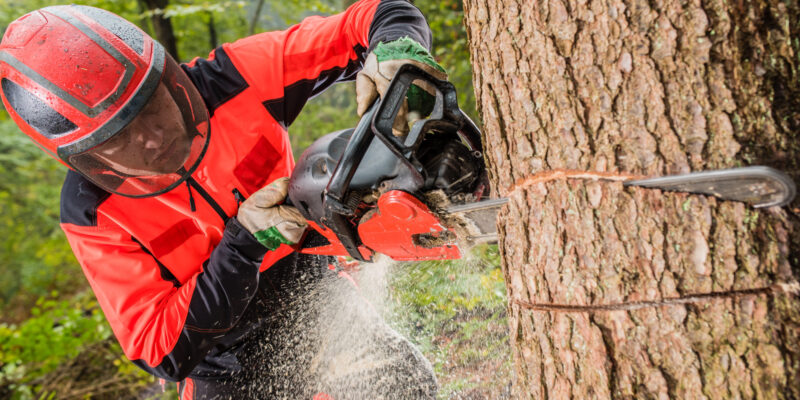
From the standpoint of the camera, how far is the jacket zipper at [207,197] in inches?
83.0

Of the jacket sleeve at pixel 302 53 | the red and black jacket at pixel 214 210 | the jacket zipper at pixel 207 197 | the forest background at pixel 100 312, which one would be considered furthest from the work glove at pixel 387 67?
the forest background at pixel 100 312

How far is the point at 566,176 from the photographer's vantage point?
0.93 meters

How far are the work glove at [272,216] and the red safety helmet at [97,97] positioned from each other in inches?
17.7

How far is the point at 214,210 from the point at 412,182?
4.29 ft

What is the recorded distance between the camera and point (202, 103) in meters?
2.07

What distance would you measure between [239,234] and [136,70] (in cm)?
79

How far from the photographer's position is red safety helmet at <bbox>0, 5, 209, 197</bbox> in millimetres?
1732

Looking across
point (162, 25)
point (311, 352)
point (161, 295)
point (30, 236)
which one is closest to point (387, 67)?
point (161, 295)

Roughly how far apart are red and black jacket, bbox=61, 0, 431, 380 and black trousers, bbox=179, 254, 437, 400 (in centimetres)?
12

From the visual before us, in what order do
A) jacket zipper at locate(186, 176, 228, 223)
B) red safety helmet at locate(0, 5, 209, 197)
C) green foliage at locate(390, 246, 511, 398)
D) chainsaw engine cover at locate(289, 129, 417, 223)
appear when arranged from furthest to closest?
green foliage at locate(390, 246, 511, 398)
jacket zipper at locate(186, 176, 228, 223)
red safety helmet at locate(0, 5, 209, 197)
chainsaw engine cover at locate(289, 129, 417, 223)

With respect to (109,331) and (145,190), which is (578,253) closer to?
(145,190)

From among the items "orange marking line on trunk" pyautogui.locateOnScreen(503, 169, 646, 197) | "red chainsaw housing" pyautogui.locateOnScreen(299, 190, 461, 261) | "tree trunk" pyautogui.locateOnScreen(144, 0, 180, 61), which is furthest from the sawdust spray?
"tree trunk" pyautogui.locateOnScreen(144, 0, 180, 61)

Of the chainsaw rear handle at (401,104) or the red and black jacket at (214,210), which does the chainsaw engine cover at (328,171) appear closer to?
the chainsaw rear handle at (401,104)

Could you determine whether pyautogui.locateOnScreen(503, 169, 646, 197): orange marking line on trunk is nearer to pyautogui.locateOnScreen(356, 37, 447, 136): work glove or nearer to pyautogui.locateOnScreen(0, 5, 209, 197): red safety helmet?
pyautogui.locateOnScreen(356, 37, 447, 136): work glove
